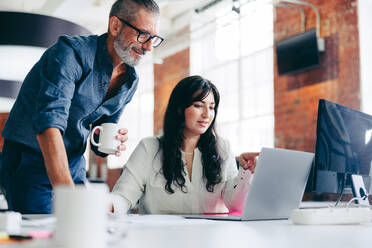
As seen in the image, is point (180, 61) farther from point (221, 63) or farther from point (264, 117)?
point (264, 117)

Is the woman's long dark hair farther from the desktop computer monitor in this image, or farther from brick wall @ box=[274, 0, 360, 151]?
brick wall @ box=[274, 0, 360, 151]

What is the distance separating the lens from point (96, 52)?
5.57ft

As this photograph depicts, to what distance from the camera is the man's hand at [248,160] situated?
5.34 ft

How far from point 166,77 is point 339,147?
291 inches

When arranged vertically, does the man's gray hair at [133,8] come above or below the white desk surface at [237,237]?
above

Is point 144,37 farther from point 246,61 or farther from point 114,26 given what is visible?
point 246,61

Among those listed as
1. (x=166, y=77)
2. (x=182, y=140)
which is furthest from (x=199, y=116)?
(x=166, y=77)

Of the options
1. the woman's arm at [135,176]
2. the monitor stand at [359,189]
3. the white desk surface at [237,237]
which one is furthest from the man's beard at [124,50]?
the monitor stand at [359,189]

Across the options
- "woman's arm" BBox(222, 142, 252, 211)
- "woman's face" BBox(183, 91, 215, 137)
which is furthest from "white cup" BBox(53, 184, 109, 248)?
"woman's face" BBox(183, 91, 215, 137)

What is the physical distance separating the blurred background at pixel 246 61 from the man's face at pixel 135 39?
3.32 ft

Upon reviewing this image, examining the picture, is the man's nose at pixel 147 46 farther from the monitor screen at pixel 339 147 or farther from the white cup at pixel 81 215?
the white cup at pixel 81 215

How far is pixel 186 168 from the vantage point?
202cm

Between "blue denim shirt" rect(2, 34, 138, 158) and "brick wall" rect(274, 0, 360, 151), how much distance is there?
343 centimetres

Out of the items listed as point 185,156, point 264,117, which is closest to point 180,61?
point 264,117
